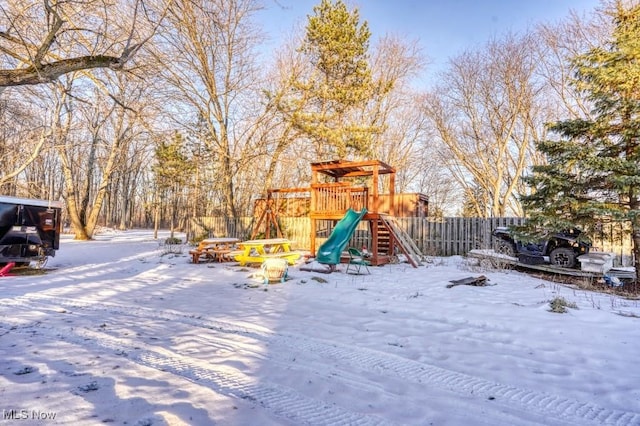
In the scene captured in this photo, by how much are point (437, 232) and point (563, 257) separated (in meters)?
5.44

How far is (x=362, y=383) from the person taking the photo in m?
2.53

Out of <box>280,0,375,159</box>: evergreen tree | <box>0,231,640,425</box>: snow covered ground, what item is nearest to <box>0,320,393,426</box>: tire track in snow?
<box>0,231,640,425</box>: snow covered ground

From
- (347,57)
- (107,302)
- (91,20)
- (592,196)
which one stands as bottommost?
(107,302)

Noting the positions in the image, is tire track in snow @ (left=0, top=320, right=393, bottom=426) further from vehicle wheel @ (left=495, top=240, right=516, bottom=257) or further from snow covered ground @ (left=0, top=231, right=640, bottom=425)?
vehicle wheel @ (left=495, top=240, right=516, bottom=257)

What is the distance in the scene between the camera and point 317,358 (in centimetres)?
301

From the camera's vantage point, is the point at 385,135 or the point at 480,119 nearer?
the point at 480,119

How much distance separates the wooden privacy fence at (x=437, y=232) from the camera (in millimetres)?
12100

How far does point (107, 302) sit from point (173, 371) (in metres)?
3.21

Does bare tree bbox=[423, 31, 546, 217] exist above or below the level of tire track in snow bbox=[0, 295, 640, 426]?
above

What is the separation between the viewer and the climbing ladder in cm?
962

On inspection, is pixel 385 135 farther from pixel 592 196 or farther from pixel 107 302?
pixel 107 302

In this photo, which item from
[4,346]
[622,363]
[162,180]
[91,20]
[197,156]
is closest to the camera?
[622,363]

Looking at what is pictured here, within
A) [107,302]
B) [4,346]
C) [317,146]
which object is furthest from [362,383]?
[317,146]

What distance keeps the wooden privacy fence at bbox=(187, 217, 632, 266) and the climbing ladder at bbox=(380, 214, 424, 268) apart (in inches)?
51.6
